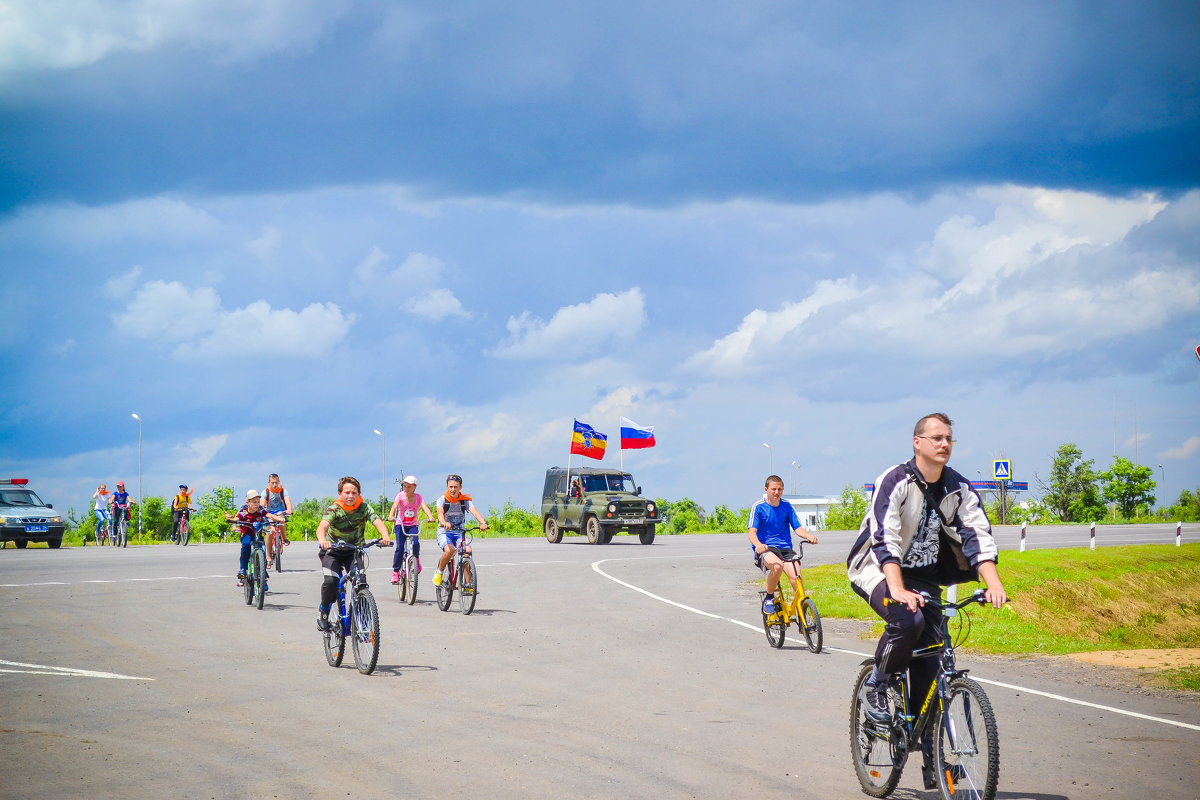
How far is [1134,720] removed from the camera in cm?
835

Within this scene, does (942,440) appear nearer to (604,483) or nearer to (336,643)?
(336,643)

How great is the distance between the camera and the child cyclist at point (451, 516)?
606 inches

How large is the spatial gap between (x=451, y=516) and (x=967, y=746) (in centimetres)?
1084

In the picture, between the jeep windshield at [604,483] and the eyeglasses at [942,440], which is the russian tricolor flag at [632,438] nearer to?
the jeep windshield at [604,483]

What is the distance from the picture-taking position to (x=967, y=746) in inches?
214

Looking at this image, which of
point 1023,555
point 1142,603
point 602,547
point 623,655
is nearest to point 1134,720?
point 623,655

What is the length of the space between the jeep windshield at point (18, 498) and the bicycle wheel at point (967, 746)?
116 ft

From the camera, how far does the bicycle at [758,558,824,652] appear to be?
11992 mm

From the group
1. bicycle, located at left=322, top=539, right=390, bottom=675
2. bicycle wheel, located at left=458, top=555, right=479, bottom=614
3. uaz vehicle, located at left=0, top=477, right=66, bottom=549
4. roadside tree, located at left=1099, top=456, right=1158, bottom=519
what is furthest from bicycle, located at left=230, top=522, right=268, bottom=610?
roadside tree, located at left=1099, top=456, right=1158, bottom=519

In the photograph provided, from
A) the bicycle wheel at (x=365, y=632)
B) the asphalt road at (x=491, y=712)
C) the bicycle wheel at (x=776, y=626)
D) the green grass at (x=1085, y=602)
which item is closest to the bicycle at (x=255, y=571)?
the asphalt road at (x=491, y=712)

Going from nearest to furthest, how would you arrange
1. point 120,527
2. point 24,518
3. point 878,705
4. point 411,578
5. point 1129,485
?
1. point 878,705
2. point 411,578
3. point 24,518
4. point 120,527
5. point 1129,485

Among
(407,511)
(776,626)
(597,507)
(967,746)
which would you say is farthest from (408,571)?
(597,507)

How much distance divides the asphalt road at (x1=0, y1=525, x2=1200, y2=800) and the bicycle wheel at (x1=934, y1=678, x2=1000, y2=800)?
65cm

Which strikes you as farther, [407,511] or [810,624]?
[407,511]
